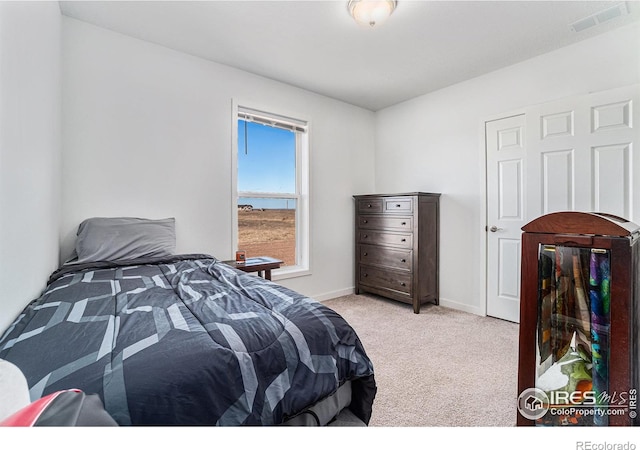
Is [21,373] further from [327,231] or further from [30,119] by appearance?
[327,231]

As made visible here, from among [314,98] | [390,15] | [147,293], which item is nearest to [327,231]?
[314,98]

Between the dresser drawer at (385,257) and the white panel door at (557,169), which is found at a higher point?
the white panel door at (557,169)

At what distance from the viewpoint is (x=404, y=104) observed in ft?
12.4

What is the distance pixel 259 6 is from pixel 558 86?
2.65 metres

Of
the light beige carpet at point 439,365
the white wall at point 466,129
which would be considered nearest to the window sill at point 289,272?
the light beige carpet at point 439,365

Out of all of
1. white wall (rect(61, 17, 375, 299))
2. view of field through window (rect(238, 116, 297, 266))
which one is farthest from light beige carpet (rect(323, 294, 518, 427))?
white wall (rect(61, 17, 375, 299))

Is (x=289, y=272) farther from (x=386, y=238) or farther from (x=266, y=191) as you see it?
(x=386, y=238)

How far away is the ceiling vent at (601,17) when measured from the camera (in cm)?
204

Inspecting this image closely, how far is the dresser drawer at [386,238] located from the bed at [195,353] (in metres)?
2.21

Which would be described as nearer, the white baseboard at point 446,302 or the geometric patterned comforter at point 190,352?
the geometric patterned comforter at point 190,352

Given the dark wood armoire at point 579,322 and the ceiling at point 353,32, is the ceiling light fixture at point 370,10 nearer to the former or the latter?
the ceiling at point 353,32

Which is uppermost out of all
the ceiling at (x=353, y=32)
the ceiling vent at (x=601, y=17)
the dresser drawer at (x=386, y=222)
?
the ceiling at (x=353, y=32)

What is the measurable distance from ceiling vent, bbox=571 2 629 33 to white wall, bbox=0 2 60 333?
11.3 ft

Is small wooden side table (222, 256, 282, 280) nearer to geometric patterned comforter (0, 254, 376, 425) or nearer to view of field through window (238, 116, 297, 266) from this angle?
view of field through window (238, 116, 297, 266)
